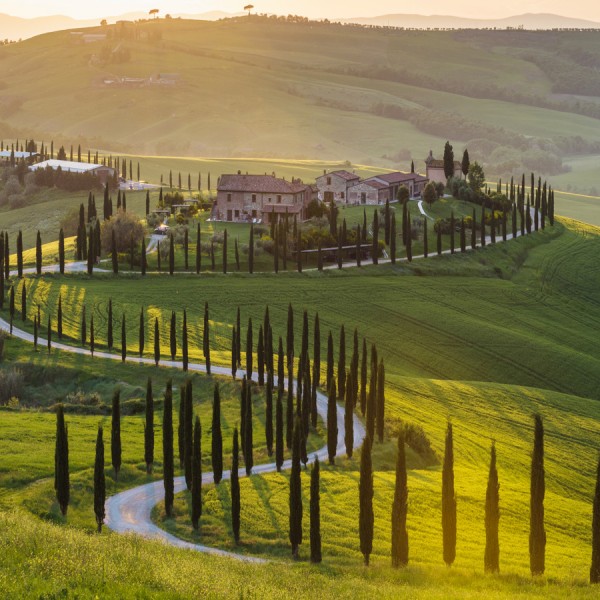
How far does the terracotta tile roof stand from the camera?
166500mm

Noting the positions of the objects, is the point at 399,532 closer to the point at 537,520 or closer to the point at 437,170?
the point at 537,520

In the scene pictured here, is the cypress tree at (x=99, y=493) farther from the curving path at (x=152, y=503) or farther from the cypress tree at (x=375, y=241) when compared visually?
the cypress tree at (x=375, y=241)

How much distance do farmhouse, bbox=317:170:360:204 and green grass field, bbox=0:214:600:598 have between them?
85.2 feet

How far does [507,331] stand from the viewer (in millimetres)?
129125

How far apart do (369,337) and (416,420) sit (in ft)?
114

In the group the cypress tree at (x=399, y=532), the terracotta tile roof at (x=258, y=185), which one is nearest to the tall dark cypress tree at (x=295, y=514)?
the cypress tree at (x=399, y=532)

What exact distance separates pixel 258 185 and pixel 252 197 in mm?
1833

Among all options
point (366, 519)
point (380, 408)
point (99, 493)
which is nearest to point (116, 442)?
point (99, 493)

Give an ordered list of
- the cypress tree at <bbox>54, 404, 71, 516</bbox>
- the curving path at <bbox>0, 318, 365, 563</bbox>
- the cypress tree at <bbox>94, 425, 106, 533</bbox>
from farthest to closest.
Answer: the cypress tree at <bbox>54, 404, 71, 516</bbox> → the cypress tree at <bbox>94, 425, 106, 533</bbox> → the curving path at <bbox>0, 318, 365, 563</bbox>

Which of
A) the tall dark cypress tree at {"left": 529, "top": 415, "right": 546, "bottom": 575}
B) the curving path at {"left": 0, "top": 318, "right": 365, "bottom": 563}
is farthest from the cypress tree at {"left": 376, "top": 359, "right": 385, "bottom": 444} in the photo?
the tall dark cypress tree at {"left": 529, "top": 415, "right": 546, "bottom": 575}

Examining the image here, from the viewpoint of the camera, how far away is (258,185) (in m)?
168

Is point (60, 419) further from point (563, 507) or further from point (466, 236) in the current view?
point (466, 236)

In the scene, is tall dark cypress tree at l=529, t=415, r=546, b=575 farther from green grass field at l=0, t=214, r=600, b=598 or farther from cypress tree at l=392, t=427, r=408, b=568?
cypress tree at l=392, t=427, r=408, b=568

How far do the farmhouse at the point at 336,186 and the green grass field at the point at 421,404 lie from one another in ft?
Result: 85.2
